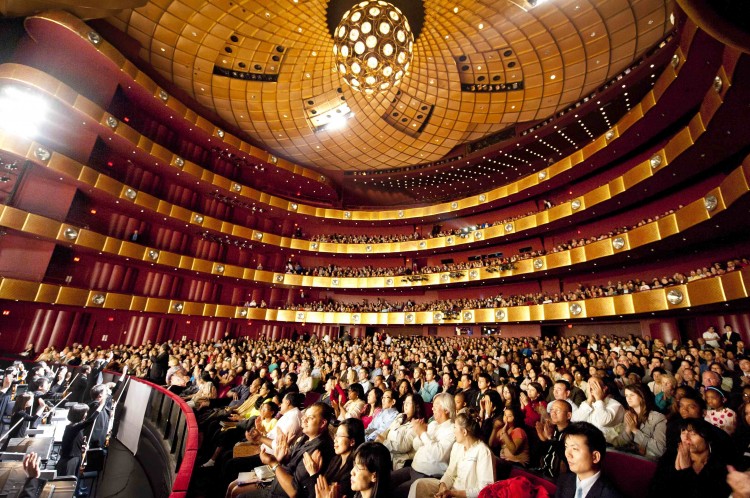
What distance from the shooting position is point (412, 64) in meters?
16.4

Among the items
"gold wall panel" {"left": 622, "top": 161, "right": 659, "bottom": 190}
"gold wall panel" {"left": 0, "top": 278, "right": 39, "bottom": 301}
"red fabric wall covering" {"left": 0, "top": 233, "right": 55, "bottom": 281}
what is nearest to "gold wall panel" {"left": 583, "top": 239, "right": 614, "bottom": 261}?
"gold wall panel" {"left": 622, "top": 161, "right": 659, "bottom": 190}

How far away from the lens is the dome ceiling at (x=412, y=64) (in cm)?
1267

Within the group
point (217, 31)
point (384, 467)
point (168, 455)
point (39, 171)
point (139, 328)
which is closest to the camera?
point (384, 467)

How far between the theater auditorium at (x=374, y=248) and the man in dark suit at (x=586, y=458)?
0.02 m

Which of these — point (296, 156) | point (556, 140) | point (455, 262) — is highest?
point (296, 156)

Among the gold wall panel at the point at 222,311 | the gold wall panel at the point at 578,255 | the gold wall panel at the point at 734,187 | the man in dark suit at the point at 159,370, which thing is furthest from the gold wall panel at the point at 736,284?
the gold wall panel at the point at 222,311

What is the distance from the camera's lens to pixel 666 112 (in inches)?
404

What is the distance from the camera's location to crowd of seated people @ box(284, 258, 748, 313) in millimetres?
9977

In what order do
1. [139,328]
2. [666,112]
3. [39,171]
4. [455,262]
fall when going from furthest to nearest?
[455,262] < [139,328] < [39,171] < [666,112]

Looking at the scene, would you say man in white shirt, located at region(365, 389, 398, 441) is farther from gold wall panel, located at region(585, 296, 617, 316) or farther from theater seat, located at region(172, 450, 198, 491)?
gold wall panel, located at region(585, 296, 617, 316)

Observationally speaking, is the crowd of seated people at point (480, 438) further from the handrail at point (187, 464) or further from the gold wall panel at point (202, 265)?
the gold wall panel at point (202, 265)

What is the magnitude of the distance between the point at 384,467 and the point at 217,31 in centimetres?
1730

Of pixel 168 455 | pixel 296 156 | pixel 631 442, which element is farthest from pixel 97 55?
pixel 631 442

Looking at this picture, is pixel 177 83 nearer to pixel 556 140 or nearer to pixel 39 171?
pixel 39 171
